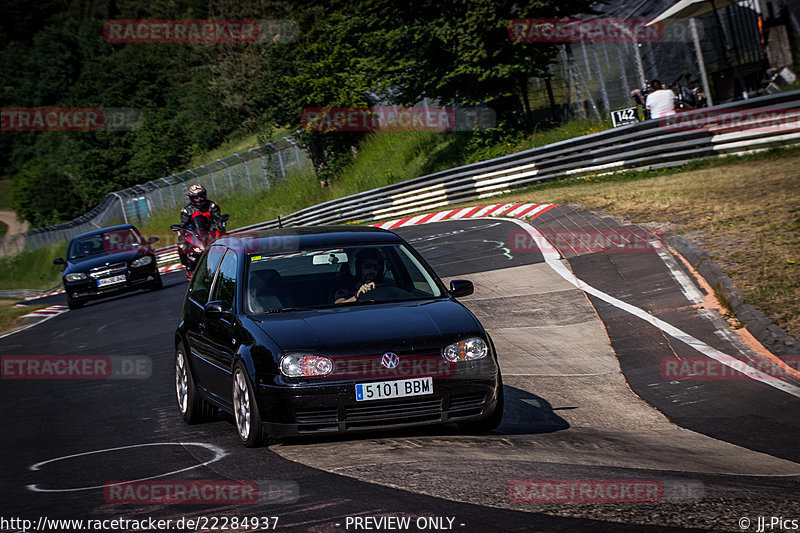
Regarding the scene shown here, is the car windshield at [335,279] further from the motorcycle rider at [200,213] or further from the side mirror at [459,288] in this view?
the motorcycle rider at [200,213]

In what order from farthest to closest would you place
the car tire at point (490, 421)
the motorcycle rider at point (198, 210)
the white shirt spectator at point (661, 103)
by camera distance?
the white shirt spectator at point (661, 103) < the motorcycle rider at point (198, 210) < the car tire at point (490, 421)

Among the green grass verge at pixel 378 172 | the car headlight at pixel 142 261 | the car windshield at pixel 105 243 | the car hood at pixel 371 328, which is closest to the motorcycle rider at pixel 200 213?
the car headlight at pixel 142 261

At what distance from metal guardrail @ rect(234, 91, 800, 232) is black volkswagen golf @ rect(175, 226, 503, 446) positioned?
13993 mm

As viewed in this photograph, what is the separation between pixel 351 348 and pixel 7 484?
2388 mm

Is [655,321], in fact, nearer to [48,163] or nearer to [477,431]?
[477,431]

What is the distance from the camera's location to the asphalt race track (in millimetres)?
4613

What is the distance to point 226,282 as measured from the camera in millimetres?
7738

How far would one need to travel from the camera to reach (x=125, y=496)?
5.42 meters

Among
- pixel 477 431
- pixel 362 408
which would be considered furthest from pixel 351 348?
pixel 477 431

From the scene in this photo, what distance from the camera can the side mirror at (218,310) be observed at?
287 inches

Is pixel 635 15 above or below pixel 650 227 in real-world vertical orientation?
above

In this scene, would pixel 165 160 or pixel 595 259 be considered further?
pixel 165 160

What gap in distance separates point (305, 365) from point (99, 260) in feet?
56.6

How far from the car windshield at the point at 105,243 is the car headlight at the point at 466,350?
1773 centimetres
